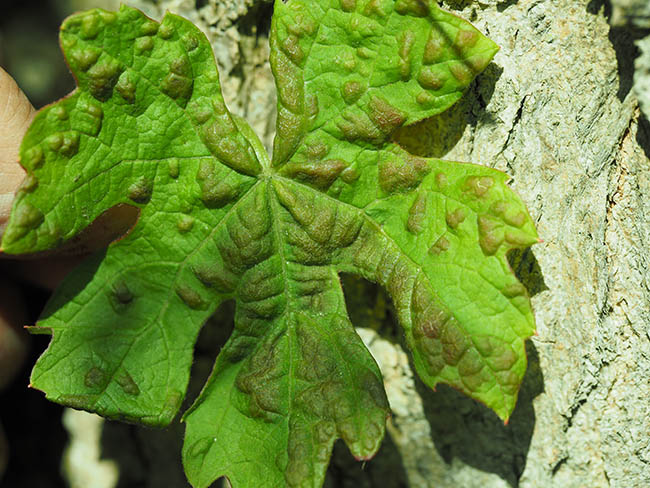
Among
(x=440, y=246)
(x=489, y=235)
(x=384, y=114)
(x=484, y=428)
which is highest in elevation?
(x=384, y=114)

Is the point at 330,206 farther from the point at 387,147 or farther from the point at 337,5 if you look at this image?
the point at 337,5

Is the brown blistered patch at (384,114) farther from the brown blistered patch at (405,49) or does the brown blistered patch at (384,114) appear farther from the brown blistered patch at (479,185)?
the brown blistered patch at (479,185)

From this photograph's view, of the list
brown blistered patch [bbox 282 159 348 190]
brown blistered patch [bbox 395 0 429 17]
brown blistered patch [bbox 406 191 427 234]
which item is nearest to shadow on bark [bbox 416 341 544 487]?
brown blistered patch [bbox 406 191 427 234]

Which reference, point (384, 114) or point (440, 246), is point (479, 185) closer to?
point (440, 246)

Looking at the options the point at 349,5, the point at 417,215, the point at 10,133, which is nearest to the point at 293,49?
the point at 349,5

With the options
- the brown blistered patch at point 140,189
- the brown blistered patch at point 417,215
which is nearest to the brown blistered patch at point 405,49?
the brown blistered patch at point 417,215

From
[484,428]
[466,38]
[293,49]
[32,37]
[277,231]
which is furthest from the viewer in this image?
[32,37]
